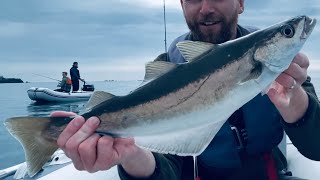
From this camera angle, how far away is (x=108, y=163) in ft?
10.8

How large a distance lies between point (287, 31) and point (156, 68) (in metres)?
1.08

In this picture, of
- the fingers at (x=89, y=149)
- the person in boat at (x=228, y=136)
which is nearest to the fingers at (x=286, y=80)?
the person in boat at (x=228, y=136)

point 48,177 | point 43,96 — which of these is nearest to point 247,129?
point 48,177

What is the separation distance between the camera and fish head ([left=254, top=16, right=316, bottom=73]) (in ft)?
9.57

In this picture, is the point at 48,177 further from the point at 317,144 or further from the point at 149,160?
the point at 317,144

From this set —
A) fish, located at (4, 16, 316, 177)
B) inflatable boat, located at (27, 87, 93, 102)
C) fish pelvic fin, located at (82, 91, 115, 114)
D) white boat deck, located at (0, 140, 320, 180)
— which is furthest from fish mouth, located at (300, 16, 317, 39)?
inflatable boat, located at (27, 87, 93, 102)

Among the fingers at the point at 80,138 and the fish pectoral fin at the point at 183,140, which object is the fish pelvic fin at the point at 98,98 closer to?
the fingers at the point at 80,138

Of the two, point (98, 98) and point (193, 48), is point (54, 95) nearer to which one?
point (98, 98)

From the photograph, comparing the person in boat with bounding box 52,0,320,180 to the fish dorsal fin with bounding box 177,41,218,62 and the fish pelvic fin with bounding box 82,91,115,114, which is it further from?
the fish dorsal fin with bounding box 177,41,218,62

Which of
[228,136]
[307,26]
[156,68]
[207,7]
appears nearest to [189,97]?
[156,68]

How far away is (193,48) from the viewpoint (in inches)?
120

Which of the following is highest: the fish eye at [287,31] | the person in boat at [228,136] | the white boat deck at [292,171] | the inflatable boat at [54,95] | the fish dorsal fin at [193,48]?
the fish eye at [287,31]

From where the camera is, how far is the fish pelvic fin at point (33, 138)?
3.14m

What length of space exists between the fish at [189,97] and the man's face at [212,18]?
1.88 meters
